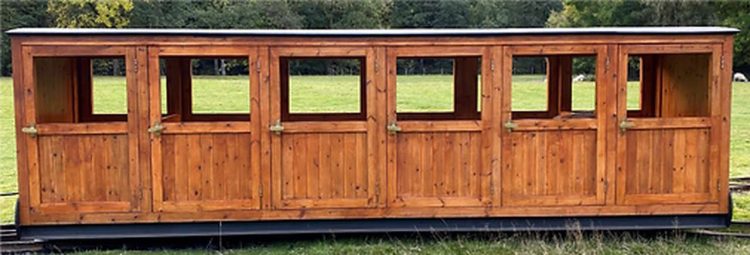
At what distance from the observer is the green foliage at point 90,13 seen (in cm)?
4609

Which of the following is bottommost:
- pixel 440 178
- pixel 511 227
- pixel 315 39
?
pixel 511 227

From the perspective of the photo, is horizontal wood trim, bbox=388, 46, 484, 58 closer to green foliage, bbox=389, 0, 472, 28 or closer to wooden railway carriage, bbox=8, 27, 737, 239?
wooden railway carriage, bbox=8, 27, 737, 239

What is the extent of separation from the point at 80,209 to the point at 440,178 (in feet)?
12.8

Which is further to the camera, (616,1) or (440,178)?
(616,1)

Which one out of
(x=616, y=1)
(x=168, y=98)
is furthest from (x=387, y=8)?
(x=168, y=98)

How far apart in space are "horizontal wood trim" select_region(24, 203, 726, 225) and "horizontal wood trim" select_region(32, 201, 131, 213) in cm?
4

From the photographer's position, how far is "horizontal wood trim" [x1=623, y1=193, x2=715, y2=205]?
8555mm

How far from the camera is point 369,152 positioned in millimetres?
8422

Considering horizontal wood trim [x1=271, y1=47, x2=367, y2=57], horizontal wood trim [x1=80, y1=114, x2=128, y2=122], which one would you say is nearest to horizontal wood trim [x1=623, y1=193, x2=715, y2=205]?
horizontal wood trim [x1=271, y1=47, x2=367, y2=57]

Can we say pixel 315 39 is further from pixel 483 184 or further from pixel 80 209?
pixel 80 209

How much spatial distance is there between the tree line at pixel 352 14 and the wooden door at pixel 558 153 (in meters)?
30.9

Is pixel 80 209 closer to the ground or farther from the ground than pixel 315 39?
closer to the ground

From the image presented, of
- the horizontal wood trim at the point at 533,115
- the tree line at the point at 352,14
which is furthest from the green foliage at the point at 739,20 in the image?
the horizontal wood trim at the point at 533,115

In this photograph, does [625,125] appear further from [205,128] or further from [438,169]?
[205,128]
